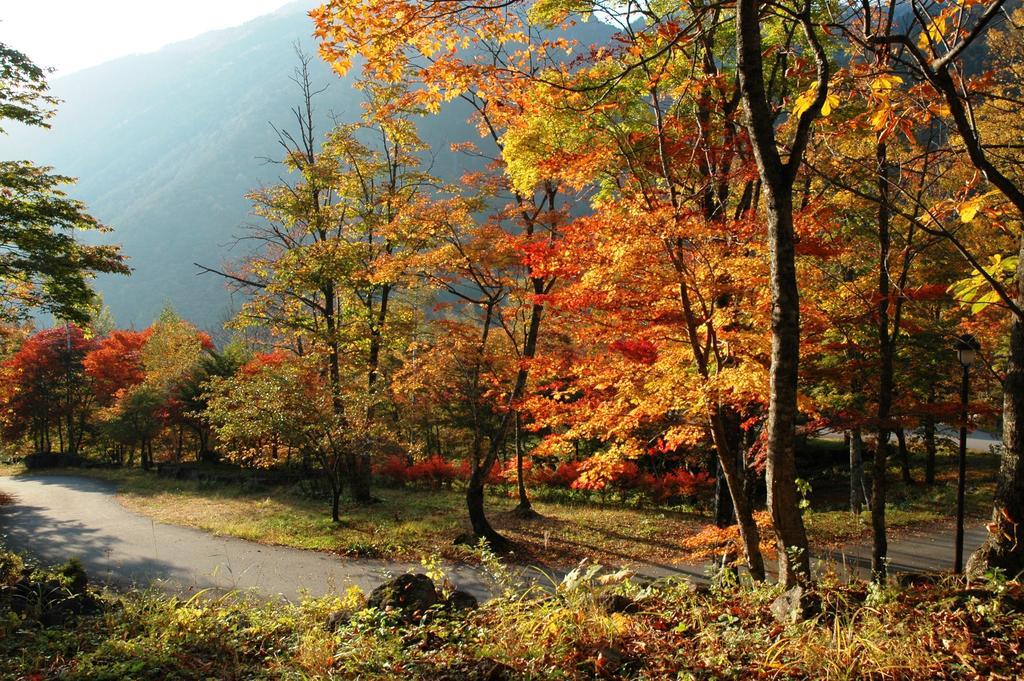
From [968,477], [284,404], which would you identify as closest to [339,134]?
[284,404]

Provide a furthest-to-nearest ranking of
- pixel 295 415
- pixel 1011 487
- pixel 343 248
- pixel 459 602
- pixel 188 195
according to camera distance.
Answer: pixel 188 195, pixel 343 248, pixel 295 415, pixel 459 602, pixel 1011 487

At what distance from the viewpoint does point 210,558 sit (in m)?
10.1

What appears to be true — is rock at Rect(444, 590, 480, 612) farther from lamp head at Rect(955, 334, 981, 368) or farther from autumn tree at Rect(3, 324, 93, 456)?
autumn tree at Rect(3, 324, 93, 456)

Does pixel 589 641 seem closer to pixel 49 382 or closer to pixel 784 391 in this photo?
pixel 784 391

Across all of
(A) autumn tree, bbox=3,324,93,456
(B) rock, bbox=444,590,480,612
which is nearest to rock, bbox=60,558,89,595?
(B) rock, bbox=444,590,480,612

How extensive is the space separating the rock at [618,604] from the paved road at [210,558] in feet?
12.3

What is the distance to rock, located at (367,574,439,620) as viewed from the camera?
14.2 ft

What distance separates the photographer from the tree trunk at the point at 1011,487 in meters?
4.17

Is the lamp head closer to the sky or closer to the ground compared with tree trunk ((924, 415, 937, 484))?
closer to the sky

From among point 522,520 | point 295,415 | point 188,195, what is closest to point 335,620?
point 295,415

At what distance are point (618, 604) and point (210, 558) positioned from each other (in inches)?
342

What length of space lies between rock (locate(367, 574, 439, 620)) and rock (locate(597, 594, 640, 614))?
129 centimetres

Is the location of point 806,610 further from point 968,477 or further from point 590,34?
point 590,34

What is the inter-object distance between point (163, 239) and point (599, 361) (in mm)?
156803
